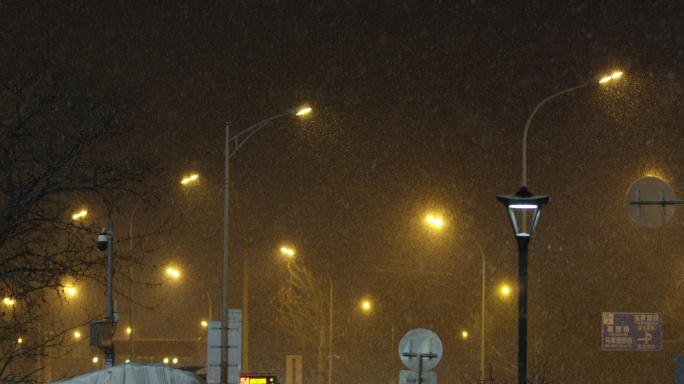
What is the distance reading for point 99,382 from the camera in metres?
6.18

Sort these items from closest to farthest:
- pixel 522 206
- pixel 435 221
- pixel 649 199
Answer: pixel 522 206, pixel 649 199, pixel 435 221

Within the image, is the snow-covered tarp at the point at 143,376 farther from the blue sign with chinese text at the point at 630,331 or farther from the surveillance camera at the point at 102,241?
the blue sign with chinese text at the point at 630,331

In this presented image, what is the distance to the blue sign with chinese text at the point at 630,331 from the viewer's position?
19391 millimetres

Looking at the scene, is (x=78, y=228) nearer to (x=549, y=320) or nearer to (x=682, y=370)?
(x=682, y=370)

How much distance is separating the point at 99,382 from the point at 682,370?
30.5ft

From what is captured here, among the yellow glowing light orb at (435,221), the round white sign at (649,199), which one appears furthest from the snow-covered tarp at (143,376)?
the yellow glowing light orb at (435,221)

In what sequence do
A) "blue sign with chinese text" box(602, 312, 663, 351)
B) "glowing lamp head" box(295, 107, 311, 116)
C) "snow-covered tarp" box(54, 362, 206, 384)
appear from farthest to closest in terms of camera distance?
"blue sign with chinese text" box(602, 312, 663, 351) → "glowing lamp head" box(295, 107, 311, 116) → "snow-covered tarp" box(54, 362, 206, 384)

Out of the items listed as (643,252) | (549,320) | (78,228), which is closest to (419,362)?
(78,228)

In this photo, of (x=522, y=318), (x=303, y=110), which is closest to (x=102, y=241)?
(x=303, y=110)

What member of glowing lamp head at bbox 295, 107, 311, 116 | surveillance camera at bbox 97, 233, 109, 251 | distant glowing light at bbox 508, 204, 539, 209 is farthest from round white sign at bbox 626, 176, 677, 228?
surveillance camera at bbox 97, 233, 109, 251

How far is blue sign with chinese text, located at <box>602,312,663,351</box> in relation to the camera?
63.6 ft

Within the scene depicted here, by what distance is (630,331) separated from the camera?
19.6 metres

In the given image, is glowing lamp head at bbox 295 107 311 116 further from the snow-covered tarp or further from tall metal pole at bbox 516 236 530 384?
the snow-covered tarp

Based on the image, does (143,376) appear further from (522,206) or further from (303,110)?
(303,110)
